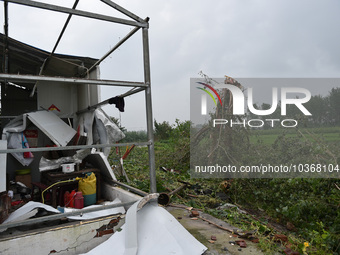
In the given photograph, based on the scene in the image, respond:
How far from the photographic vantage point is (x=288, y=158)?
6473 mm

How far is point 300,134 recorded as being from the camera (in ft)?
21.2

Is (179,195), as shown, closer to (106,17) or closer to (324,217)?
(324,217)

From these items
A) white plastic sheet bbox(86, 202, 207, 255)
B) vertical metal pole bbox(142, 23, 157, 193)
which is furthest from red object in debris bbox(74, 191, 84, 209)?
vertical metal pole bbox(142, 23, 157, 193)

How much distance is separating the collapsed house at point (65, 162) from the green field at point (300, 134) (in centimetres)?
409

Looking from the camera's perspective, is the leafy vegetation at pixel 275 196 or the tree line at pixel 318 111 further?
the tree line at pixel 318 111

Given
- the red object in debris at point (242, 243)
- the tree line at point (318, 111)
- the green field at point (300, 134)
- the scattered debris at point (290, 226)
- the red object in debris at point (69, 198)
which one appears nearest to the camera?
the red object in debris at point (242, 243)

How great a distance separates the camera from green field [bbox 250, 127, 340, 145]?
6230 millimetres

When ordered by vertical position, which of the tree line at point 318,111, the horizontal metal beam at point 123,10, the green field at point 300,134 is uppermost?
the horizontal metal beam at point 123,10

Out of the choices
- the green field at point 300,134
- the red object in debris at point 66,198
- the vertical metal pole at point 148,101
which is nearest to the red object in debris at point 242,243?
the vertical metal pole at point 148,101

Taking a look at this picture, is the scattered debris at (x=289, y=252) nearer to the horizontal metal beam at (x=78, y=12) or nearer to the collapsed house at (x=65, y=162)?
the collapsed house at (x=65, y=162)

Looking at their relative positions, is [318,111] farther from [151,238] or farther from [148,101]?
[151,238]

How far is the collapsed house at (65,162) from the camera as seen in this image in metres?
2.92

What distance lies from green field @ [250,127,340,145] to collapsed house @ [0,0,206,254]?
13.4ft

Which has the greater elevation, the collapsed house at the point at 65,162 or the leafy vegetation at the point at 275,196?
the collapsed house at the point at 65,162
